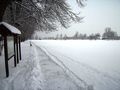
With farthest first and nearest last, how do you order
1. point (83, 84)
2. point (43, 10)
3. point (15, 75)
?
point (43, 10) < point (15, 75) < point (83, 84)

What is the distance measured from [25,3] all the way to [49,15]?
2.05 meters

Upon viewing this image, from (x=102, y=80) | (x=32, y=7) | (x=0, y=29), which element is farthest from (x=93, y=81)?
(x=32, y=7)

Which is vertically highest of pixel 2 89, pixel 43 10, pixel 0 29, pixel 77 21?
pixel 43 10

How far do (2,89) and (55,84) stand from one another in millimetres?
1905

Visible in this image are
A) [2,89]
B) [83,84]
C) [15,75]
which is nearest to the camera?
[2,89]

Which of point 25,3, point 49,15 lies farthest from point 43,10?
point 25,3

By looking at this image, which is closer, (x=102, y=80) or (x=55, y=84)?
(x=55, y=84)

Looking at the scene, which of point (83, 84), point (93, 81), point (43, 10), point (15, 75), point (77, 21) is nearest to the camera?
point (83, 84)

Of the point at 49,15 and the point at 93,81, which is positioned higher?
the point at 49,15

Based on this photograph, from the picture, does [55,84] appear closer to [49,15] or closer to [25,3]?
[49,15]

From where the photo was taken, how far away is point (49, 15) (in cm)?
1074

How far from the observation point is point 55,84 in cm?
532

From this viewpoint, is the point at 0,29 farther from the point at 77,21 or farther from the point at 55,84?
the point at 77,21

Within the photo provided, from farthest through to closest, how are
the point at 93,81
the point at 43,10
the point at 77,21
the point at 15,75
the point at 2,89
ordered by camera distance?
the point at 77,21, the point at 43,10, the point at 15,75, the point at 93,81, the point at 2,89
